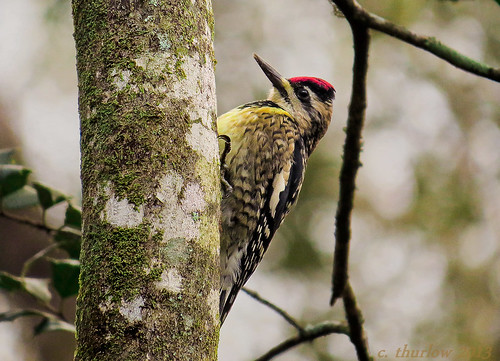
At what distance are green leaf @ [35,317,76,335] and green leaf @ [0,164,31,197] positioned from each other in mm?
672

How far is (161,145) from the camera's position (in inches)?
66.9

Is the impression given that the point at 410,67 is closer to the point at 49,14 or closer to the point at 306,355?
the point at 306,355

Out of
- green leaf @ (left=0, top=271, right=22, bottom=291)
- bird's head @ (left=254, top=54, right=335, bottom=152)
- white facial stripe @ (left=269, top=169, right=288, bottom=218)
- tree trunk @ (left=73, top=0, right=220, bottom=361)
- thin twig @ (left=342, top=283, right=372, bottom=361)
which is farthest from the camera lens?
bird's head @ (left=254, top=54, right=335, bottom=152)

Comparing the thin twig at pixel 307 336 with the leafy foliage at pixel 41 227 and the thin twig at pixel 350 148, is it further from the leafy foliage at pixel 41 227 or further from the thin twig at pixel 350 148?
the leafy foliage at pixel 41 227

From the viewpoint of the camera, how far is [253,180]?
327 cm

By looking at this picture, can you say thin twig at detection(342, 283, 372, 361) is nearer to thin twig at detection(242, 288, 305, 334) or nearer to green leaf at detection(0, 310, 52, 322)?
thin twig at detection(242, 288, 305, 334)

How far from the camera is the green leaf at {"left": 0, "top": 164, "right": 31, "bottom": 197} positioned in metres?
2.86

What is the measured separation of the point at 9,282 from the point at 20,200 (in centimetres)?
40

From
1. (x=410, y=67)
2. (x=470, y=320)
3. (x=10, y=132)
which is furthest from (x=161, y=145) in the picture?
(x=410, y=67)

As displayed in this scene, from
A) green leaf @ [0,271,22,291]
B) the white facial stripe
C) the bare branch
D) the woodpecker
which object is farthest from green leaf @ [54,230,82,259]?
the bare branch

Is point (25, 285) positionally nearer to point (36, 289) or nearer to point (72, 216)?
point (36, 289)

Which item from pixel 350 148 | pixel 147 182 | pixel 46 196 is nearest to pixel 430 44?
pixel 350 148

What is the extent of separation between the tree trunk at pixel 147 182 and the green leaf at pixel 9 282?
1.29 meters

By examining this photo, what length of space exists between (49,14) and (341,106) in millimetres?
4670
